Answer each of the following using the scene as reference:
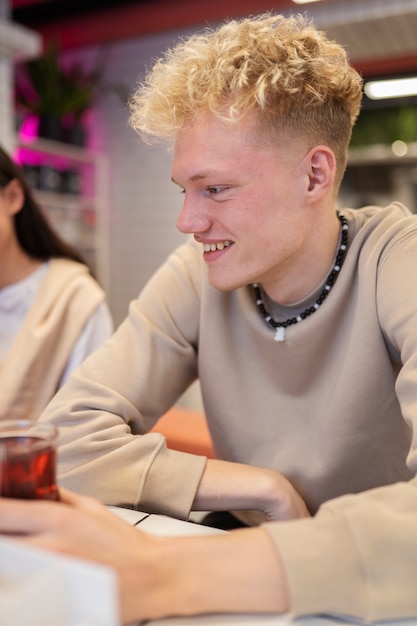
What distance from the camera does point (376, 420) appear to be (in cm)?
130

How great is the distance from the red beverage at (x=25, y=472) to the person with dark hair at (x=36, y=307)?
1272 mm

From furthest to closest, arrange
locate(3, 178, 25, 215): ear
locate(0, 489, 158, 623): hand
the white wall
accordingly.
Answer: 1. the white wall
2. locate(3, 178, 25, 215): ear
3. locate(0, 489, 158, 623): hand

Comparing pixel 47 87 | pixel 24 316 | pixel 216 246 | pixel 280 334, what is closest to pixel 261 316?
pixel 280 334

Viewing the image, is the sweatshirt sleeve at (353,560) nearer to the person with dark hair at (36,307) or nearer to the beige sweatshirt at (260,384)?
the beige sweatshirt at (260,384)

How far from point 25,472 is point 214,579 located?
0.77 ft

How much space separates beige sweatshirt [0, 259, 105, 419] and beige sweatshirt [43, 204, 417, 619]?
1.99ft

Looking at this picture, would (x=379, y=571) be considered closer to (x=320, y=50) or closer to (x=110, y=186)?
(x=320, y=50)

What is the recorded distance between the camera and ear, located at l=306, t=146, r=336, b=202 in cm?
130

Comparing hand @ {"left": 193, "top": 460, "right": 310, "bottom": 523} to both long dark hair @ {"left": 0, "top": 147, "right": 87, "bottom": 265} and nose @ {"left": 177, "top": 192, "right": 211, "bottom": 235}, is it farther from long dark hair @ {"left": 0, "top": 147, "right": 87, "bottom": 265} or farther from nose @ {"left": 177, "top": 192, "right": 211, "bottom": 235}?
long dark hair @ {"left": 0, "top": 147, "right": 87, "bottom": 265}

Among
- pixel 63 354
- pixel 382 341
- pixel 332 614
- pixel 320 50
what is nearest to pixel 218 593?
pixel 332 614

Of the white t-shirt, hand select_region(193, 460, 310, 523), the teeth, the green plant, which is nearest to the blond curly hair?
the teeth

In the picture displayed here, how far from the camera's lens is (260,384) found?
1.38 meters

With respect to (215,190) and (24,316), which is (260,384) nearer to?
(215,190)

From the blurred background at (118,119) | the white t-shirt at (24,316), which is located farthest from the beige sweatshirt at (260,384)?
the blurred background at (118,119)
